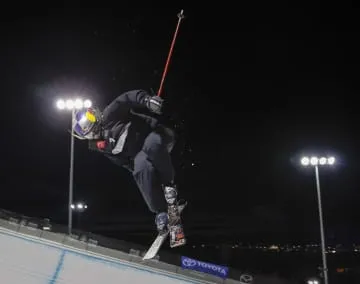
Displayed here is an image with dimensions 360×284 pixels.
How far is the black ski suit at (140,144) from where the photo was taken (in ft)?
21.2

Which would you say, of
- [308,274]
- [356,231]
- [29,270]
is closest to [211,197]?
[308,274]

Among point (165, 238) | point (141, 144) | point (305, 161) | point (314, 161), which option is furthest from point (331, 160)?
point (141, 144)

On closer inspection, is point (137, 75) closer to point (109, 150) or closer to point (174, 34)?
point (174, 34)

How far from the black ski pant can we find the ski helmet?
667mm

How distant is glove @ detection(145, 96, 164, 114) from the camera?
6.18 metres

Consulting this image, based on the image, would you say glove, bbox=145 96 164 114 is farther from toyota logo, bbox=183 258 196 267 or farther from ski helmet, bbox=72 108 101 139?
toyota logo, bbox=183 258 196 267

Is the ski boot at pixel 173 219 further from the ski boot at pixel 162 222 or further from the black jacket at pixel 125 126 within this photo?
the black jacket at pixel 125 126

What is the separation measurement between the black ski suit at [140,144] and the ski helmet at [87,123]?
0.15 metres

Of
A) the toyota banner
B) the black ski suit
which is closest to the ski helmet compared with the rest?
the black ski suit

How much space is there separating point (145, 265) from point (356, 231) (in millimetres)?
26433

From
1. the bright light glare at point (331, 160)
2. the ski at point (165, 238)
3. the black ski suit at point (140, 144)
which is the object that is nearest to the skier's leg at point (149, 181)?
the black ski suit at point (140, 144)

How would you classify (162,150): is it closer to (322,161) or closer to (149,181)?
(149,181)

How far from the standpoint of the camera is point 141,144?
655 centimetres

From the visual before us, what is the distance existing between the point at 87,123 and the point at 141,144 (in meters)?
0.76
